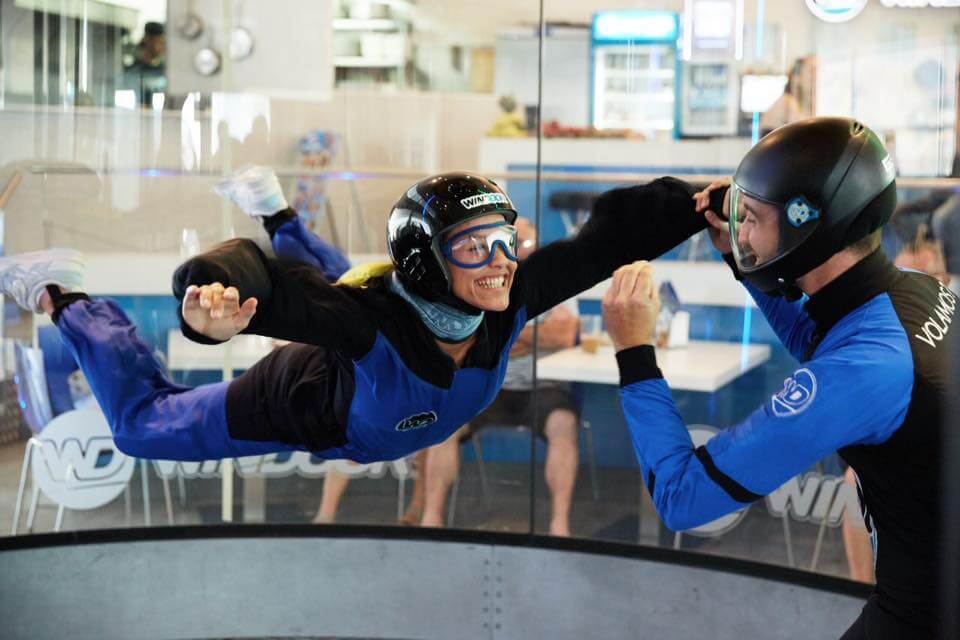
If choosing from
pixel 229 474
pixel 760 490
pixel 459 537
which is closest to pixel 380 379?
pixel 760 490

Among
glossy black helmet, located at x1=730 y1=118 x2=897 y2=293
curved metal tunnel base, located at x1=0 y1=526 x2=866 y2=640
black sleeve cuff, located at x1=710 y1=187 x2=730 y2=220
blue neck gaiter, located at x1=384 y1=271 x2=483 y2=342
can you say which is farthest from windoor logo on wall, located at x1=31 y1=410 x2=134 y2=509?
glossy black helmet, located at x1=730 y1=118 x2=897 y2=293

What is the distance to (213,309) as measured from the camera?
191 cm

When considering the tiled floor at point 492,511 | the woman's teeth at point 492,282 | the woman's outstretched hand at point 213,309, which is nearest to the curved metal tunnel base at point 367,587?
the tiled floor at point 492,511

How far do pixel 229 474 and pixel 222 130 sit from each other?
1463mm

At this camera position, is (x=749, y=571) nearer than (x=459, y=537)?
Yes

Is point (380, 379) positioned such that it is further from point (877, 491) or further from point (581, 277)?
point (877, 491)

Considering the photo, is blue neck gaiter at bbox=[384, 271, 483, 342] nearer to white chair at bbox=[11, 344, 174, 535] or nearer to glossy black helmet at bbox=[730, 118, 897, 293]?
glossy black helmet at bbox=[730, 118, 897, 293]

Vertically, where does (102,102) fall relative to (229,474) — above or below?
above

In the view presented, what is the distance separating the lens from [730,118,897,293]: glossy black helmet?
74.8 inches

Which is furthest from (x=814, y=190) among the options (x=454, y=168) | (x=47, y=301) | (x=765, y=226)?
(x=454, y=168)

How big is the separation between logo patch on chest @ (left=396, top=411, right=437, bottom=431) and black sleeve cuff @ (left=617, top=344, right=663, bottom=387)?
66 cm

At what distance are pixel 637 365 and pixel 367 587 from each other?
2.72m

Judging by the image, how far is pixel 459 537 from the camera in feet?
14.5

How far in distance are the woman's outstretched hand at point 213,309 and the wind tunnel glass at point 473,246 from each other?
59cm
